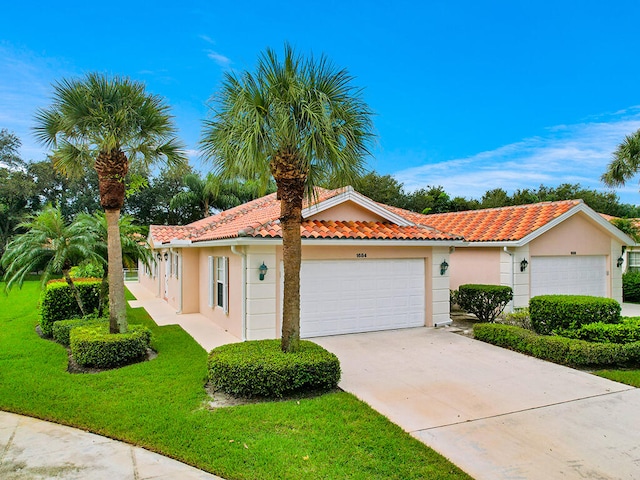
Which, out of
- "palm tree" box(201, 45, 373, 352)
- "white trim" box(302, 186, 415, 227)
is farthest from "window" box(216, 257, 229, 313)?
"palm tree" box(201, 45, 373, 352)

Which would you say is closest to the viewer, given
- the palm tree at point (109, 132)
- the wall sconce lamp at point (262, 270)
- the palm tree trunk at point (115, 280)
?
the palm tree at point (109, 132)

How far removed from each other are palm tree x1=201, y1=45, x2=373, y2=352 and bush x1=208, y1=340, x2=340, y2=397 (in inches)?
19.7

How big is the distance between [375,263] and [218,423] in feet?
24.4

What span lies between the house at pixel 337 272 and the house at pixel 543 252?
2.69 metres

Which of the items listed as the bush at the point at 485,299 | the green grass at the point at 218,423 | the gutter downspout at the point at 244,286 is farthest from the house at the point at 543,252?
the green grass at the point at 218,423

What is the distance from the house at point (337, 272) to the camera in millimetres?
10289

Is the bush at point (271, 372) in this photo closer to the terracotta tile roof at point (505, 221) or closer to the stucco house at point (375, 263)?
the stucco house at point (375, 263)

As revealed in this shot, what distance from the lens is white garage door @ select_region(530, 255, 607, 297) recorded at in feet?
49.1

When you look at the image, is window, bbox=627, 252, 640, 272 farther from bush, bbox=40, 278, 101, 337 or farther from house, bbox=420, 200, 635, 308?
bush, bbox=40, 278, 101, 337

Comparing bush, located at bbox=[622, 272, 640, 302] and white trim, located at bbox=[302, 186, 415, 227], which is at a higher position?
white trim, located at bbox=[302, 186, 415, 227]

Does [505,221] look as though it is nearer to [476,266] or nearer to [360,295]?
[476,266]

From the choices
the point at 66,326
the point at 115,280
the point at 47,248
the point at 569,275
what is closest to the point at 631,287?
the point at 569,275

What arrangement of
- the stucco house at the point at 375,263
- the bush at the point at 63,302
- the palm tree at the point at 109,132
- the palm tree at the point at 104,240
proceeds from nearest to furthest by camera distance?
1. the palm tree at the point at 109,132
2. the stucco house at the point at 375,263
3. the palm tree at the point at 104,240
4. the bush at the point at 63,302

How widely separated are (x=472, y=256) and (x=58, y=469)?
15.0 metres
